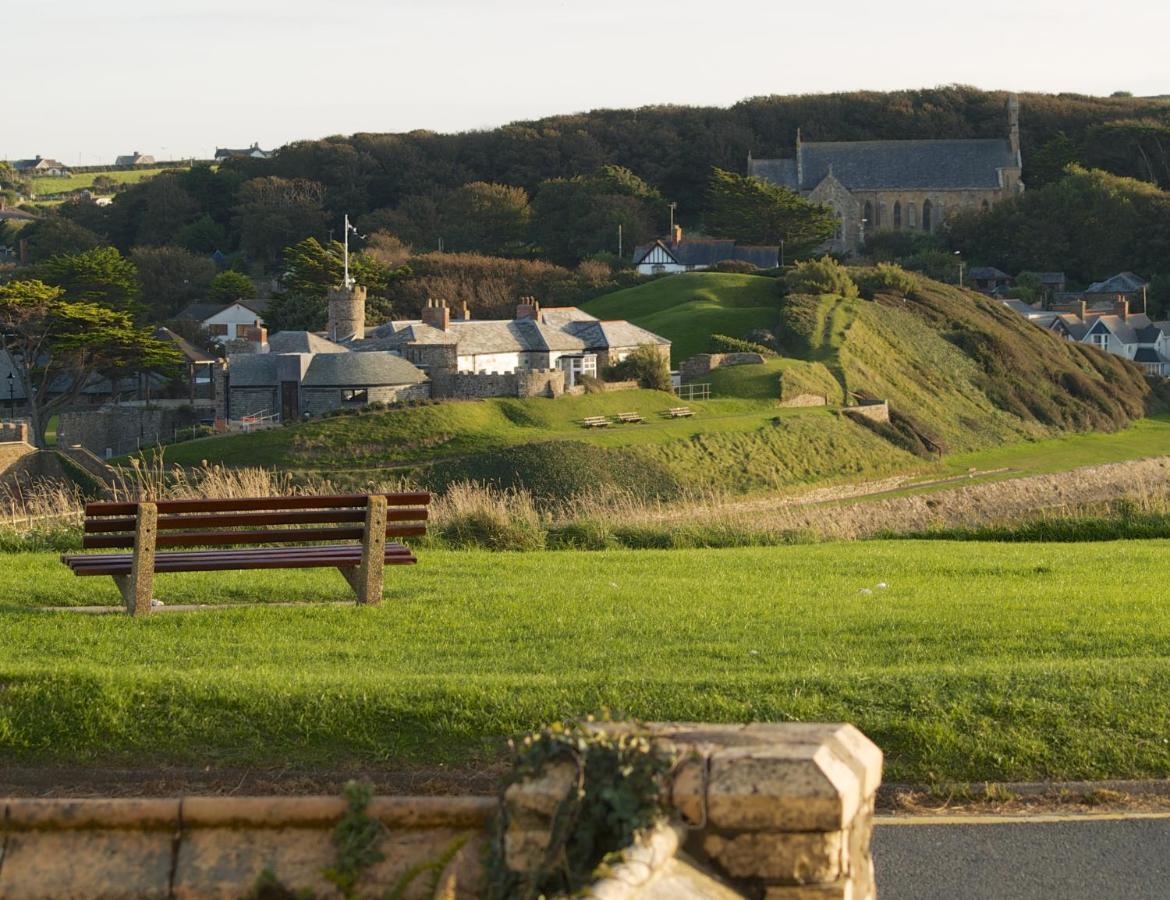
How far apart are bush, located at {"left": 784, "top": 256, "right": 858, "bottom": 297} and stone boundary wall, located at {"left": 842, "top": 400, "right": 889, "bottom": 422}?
16987 mm

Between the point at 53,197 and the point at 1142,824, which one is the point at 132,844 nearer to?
the point at 1142,824

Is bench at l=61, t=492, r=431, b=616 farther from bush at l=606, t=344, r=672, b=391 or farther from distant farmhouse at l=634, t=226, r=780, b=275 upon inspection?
distant farmhouse at l=634, t=226, r=780, b=275

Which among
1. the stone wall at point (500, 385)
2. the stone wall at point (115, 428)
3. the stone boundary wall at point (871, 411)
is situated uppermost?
the stone wall at point (500, 385)

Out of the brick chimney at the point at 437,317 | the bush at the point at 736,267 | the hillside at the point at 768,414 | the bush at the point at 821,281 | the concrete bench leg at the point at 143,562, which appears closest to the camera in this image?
the concrete bench leg at the point at 143,562

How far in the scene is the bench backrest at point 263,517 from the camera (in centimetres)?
1045

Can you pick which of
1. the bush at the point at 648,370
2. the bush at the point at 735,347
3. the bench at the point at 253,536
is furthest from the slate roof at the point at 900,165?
the bench at the point at 253,536

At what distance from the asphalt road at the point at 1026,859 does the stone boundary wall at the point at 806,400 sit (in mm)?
45396

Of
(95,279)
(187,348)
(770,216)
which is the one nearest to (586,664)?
(187,348)

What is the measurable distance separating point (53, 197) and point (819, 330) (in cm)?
11466

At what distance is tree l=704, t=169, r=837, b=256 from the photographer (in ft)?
283

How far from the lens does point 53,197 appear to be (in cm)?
15762

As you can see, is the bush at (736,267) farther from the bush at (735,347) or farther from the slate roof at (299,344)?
the slate roof at (299,344)

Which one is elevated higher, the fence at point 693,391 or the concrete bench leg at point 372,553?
the concrete bench leg at point 372,553

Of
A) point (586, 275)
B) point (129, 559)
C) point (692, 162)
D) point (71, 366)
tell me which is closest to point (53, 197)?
point (692, 162)
